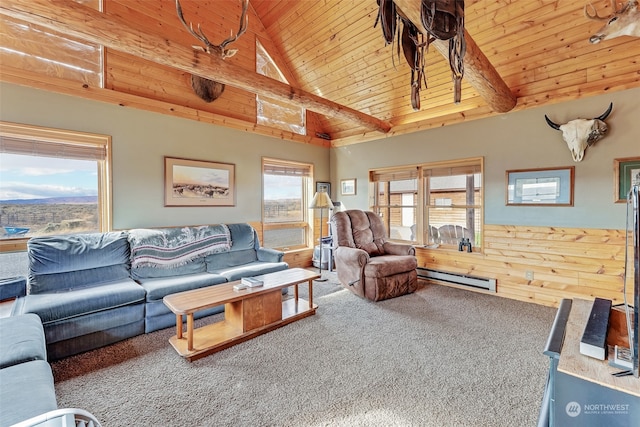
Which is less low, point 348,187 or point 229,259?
point 348,187

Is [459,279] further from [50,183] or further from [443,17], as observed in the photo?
[50,183]

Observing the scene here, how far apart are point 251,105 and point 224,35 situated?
104 centimetres

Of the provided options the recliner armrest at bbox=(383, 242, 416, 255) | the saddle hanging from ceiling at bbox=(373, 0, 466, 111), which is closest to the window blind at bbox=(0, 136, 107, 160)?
the saddle hanging from ceiling at bbox=(373, 0, 466, 111)

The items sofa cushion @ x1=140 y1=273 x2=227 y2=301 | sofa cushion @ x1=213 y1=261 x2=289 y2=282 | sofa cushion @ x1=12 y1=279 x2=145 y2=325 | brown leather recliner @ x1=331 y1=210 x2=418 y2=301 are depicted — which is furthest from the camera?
brown leather recliner @ x1=331 y1=210 x2=418 y2=301

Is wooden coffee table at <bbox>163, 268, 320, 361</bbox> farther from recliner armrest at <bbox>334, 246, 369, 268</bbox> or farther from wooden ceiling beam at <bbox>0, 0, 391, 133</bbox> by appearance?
wooden ceiling beam at <bbox>0, 0, 391, 133</bbox>

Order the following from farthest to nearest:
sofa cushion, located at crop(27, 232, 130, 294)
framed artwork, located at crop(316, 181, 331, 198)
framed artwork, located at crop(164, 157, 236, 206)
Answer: framed artwork, located at crop(316, 181, 331, 198) → framed artwork, located at crop(164, 157, 236, 206) → sofa cushion, located at crop(27, 232, 130, 294)

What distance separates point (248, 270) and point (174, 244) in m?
0.93

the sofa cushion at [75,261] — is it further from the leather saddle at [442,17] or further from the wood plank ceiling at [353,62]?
the leather saddle at [442,17]

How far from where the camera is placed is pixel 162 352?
2402 millimetres

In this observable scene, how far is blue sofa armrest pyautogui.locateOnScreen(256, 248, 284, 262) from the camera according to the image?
13.0 ft

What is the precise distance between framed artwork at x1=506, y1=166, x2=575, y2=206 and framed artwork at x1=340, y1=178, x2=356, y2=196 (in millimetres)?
2525

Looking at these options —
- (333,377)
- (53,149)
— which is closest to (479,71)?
(333,377)

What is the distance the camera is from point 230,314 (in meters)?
2.79

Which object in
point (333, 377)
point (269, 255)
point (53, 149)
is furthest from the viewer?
point (269, 255)
